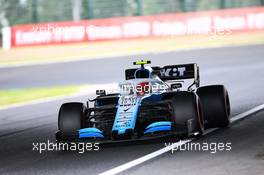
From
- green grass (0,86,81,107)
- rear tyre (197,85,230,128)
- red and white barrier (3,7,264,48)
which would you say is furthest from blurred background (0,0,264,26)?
rear tyre (197,85,230,128)

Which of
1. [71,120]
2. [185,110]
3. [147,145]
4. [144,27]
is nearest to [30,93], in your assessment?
[71,120]

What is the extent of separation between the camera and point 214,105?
445 inches

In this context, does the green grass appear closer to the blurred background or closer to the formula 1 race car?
the formula 1 race car

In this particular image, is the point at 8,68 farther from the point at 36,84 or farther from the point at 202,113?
the point at 202,113

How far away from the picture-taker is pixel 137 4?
140 ft

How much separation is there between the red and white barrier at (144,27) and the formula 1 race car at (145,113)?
2435cm

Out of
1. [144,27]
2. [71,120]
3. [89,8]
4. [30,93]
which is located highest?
[89,8]

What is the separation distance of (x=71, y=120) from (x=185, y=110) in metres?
1.73

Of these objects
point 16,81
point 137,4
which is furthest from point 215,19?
point 16,81

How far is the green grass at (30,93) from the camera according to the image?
20.0m

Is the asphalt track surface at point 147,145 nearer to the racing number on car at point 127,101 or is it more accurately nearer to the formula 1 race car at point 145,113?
the formula 1 race car at point 145,113

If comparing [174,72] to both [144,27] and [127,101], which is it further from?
[144,27]

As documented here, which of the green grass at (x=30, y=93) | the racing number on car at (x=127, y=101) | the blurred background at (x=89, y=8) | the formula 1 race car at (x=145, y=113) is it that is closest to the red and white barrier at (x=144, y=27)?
the blurred background at (x=89, y=8)

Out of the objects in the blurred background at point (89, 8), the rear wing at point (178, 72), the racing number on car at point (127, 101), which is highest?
the blurred background at point (89, 8)
